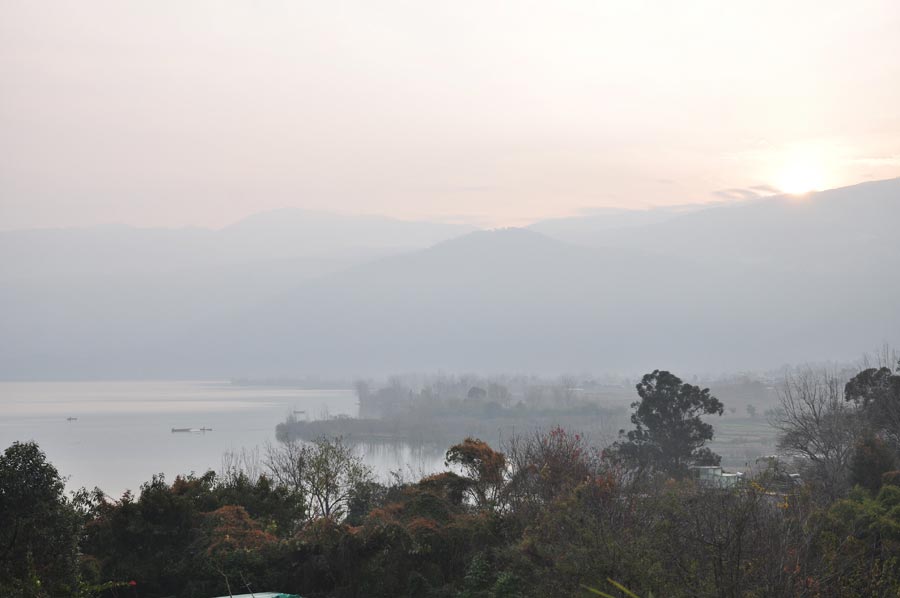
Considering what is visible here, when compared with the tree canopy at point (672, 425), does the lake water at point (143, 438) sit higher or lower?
lower

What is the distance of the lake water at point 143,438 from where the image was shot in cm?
5276

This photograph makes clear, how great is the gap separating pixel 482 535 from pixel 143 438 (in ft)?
226

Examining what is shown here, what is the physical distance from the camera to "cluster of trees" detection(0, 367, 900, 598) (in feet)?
31.4

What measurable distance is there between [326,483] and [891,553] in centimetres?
1614

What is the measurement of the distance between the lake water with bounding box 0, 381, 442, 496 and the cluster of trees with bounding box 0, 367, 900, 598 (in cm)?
1875

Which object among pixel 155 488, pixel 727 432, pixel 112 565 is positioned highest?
pixel 155 488

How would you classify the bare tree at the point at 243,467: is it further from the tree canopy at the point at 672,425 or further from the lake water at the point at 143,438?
the tree canopy at the point at 672,425

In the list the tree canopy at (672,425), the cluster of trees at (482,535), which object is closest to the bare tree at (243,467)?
the cluster of trees at (482,535)

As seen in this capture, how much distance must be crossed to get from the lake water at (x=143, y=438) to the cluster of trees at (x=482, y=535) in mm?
18750

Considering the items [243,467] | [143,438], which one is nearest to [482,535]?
[243,467]

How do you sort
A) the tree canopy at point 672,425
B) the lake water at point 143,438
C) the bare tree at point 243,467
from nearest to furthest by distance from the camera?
1. the bare tree at point 243,467
2. the tree canopy at point 672,425
3. the lake water at point 143,438

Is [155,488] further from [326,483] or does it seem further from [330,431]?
[330,431]

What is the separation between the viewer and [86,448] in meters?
65.8

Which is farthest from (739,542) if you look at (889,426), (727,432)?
(727,432)
